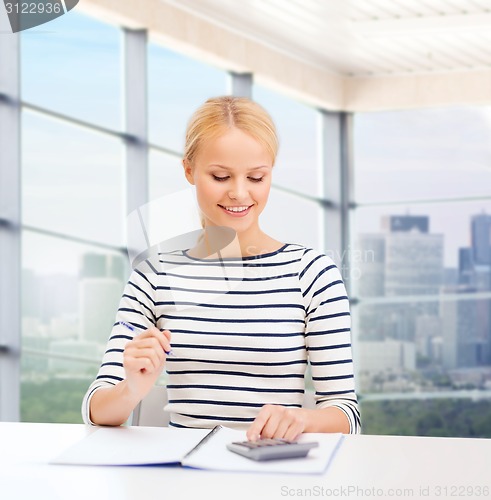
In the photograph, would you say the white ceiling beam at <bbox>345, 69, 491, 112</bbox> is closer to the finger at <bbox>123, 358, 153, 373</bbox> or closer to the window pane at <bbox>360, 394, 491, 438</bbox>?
the window pane at <bbox>360, 394, 491, 438</bbox>

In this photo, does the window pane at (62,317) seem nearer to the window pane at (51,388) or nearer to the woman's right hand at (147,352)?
the window pane at (51,388)

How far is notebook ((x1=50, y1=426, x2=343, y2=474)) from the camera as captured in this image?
1251mm

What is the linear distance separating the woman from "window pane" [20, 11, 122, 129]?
10.8 ft

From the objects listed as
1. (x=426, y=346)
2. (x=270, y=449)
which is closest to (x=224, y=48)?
(x=426, y=346)

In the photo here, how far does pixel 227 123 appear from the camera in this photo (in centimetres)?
177

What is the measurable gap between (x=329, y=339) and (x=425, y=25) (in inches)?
186

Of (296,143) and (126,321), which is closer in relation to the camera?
(126,321)

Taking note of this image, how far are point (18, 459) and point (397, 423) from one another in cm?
687

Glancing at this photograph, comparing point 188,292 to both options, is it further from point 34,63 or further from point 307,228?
point 307,228

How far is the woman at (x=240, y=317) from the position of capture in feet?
5.73

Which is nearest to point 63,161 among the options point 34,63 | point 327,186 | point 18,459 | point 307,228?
point 34,63

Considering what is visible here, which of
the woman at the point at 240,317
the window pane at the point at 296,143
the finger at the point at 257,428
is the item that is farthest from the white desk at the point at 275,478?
the window pane at the point at 296,143

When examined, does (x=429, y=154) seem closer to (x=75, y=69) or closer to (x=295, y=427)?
(x=75, y=69)

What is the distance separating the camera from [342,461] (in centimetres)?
130
